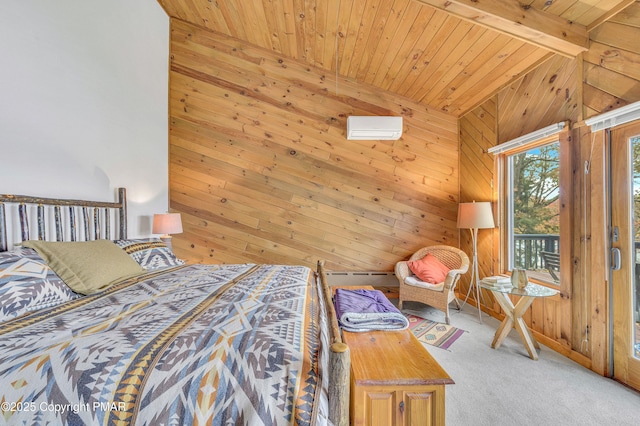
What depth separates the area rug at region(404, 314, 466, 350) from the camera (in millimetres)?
2467

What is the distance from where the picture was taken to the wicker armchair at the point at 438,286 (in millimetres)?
2877

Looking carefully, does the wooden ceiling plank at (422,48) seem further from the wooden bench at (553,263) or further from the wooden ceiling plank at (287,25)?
the wooden bench at (553,263)

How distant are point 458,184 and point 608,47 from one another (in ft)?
6.45

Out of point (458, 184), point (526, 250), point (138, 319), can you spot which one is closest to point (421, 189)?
point (458, 184)

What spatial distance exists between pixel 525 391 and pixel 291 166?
322 centimetres

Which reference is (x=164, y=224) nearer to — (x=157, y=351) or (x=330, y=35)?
(x=157, y=351)

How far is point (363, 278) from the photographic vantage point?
12.1 feet

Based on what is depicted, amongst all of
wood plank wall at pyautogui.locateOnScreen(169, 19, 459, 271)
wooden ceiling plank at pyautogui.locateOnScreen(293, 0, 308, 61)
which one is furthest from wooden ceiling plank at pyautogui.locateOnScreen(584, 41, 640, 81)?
wooden ceiling plank at pyautogui.locateOnScreen(293, 0, 308, 61)

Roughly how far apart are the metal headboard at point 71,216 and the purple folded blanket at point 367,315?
7.53 feet

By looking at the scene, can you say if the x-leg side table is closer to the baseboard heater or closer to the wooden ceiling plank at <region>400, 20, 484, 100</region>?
the baseboard heater

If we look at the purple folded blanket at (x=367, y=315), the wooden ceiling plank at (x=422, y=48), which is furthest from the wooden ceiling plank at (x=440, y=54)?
the purple folded blanket at (x=367, y=315)

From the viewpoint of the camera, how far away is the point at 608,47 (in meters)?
1.94

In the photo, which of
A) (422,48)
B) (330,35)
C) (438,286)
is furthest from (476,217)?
(330,35)

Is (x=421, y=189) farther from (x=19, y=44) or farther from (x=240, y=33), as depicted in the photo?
(x=19, y=44)
